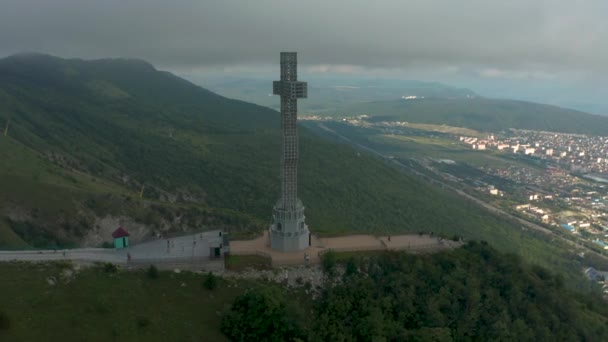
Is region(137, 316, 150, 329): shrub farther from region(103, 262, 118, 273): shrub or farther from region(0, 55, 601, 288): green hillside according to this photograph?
region(0, 55, 601, 288): green hillside

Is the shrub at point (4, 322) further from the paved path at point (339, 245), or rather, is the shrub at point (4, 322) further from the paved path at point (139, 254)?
the paved path at point (339, 245)

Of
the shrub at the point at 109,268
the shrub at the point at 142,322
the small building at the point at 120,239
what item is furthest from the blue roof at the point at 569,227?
the shrub at the point at 142,322

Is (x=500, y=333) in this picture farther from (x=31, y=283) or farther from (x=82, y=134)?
(x=82, y=134)

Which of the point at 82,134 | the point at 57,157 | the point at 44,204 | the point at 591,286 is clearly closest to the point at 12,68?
the point at 82,134

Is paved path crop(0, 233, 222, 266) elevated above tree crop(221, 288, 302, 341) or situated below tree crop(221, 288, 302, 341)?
above

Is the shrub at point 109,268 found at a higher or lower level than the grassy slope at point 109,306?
higher

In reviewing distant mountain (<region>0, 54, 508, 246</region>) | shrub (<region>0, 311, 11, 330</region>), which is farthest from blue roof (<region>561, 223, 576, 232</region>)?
shrub (<region>0, 311, 11, 330</region>)
